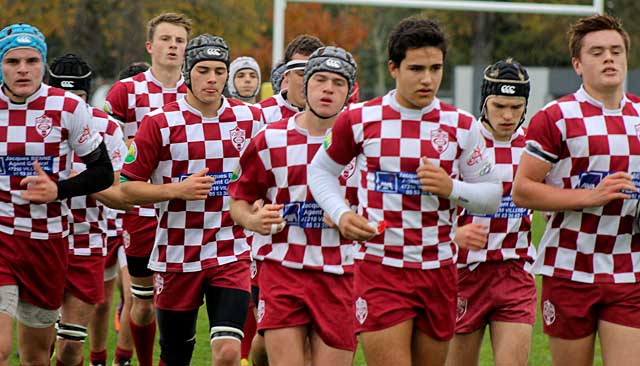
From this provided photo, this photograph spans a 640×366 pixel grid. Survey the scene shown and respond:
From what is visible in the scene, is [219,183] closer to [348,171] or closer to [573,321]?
[348,171]

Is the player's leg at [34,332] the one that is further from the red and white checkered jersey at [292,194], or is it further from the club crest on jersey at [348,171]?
the club crest on jersey at [348,171]

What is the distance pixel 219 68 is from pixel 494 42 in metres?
39.9

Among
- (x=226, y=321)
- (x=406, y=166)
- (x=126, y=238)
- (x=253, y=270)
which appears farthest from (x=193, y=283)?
(x=406, y=166)

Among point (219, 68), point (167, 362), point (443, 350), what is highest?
point (219, 68)

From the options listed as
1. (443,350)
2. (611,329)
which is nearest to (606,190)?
(611,329)

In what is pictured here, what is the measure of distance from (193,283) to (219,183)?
64 centimetres

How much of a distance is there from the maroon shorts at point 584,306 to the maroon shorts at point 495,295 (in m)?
0.82

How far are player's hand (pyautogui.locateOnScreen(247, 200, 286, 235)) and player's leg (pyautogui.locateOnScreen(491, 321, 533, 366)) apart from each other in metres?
1.67

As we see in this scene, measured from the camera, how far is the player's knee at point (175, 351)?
26.3 feet

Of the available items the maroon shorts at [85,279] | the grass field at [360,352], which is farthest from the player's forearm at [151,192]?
the grass field at [360,352]

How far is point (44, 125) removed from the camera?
7441mm

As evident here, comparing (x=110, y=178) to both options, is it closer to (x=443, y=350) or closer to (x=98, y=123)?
(x=98, y=123)

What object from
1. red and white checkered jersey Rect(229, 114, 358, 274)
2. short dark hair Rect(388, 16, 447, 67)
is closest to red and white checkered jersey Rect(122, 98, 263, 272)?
red and white checkered jersey Rect(229, 114, 358, 274)

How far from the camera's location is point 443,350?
6477mm
